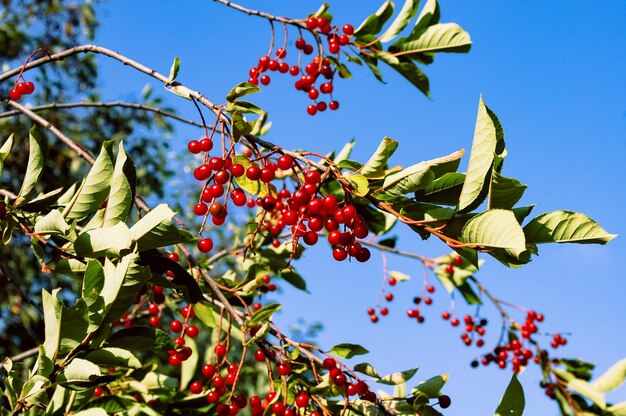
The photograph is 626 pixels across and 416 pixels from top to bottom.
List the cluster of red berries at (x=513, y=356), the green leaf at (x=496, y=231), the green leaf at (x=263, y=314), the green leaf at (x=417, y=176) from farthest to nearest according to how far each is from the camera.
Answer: the cluster of red berries at (x=513, y=356) → the green leaf at (x=263, y=314) → the green leaf at (x=417, y=176) → the green leaf at (x=496, y=231)

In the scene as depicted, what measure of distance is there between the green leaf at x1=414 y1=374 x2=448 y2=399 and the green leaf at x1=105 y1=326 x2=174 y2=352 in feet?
2.26

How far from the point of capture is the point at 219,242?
845 cm

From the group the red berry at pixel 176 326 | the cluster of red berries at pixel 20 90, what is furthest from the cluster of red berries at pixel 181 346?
the cluster of red berries at pixel 20 90

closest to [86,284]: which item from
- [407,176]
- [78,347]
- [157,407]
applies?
[78,347]

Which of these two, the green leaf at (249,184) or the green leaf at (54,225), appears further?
the green leaf at (249,184)

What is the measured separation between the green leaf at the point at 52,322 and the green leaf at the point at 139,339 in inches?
6.1

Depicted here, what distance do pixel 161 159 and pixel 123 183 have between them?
5.92 meters

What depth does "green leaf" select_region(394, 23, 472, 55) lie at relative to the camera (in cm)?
222

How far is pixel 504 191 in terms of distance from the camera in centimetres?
125

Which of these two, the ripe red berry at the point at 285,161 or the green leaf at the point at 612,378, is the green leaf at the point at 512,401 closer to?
the green leaf at the point at 612,378

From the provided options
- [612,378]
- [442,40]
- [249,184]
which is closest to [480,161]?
[249,184]

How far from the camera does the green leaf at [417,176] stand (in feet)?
4.27

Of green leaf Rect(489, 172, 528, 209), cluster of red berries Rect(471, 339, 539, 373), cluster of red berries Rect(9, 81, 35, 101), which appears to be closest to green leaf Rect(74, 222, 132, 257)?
green leaf Rect(489, 172, 528, 209)

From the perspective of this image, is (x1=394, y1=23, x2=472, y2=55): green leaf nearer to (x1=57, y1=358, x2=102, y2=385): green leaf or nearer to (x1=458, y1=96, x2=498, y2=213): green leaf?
(x1=458, y1=96, x2=498, y2=213): green leaf
